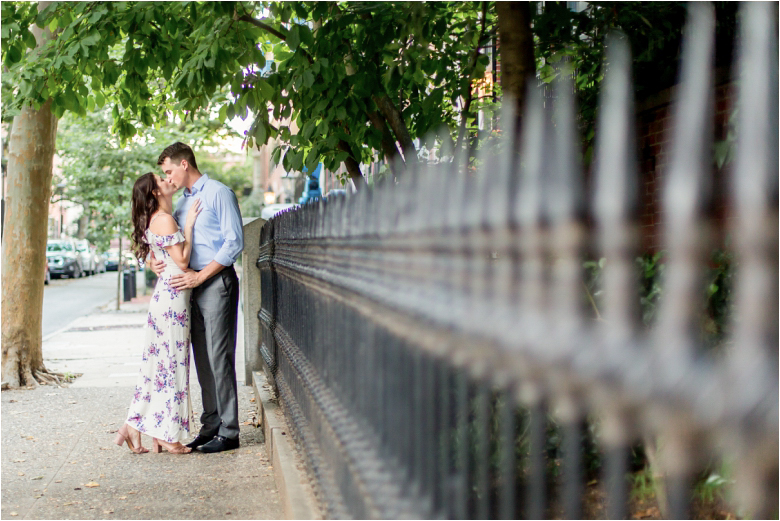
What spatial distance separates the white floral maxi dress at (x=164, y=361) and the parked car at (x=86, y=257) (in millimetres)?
39076

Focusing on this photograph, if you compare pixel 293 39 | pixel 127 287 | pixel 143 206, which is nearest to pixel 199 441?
pixel 143 206

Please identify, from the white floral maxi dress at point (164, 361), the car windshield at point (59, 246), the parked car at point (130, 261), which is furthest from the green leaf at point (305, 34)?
the car windshield at point (59, 246)

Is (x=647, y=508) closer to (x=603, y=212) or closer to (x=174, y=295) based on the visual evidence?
(x=603, y=212)

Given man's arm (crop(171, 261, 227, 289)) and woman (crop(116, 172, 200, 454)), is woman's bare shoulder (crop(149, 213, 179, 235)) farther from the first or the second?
man's arm (crop(171, 261, 227, 289))

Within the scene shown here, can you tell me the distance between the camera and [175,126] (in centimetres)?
2167

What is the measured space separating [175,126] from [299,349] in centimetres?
1847

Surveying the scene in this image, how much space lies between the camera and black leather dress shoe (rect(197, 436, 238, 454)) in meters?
5.75

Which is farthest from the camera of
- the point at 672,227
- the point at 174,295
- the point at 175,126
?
the point at 175,126

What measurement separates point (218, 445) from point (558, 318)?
4957mm

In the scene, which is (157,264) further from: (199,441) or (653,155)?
(653,155)

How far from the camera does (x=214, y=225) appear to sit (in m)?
5.83

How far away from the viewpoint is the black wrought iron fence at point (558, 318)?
2.71ft

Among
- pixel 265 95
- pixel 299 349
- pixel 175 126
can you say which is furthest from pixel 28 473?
pixel 175 126

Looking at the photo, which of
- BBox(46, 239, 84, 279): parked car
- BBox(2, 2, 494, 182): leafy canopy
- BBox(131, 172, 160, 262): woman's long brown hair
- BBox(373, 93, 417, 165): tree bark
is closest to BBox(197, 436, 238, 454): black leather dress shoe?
BBox(131, 172, 160, 262): woman's long brown hair
